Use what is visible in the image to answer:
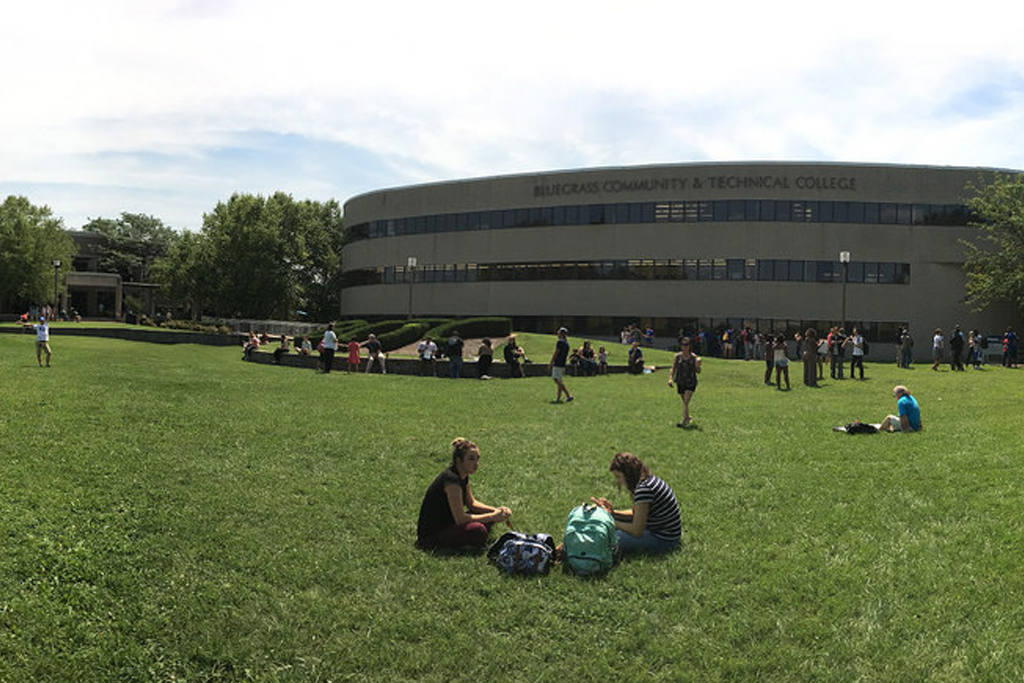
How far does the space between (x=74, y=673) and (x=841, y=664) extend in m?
5.65

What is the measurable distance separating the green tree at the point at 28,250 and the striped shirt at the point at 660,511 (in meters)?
70.2

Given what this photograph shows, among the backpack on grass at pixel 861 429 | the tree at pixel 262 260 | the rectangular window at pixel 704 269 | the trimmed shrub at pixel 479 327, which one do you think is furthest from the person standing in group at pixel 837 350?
the tree at pixel 262 260

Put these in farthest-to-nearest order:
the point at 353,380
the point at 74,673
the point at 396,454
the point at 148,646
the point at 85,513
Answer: the point at 353,380
the point at 396,454
the point at 85,513
the point at 148,646
the point at 74,673

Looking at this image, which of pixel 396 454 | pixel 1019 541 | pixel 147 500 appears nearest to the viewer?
pixel 1019 541

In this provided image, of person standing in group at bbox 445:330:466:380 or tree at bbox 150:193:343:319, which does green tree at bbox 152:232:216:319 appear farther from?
person standing in group at bbox 445:330:466:380

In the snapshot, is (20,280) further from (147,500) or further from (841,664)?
(841,664)

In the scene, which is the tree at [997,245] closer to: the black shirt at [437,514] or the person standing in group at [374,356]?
the person standing in group at [374,356]

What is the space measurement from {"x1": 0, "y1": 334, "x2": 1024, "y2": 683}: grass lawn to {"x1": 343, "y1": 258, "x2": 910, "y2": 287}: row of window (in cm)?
3488

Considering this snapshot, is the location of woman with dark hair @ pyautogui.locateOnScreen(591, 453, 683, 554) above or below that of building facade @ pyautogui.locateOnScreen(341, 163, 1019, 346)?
below

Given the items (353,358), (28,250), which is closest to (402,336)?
(353,358)

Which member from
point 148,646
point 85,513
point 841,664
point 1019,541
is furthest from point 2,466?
point 1019,541

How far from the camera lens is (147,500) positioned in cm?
873

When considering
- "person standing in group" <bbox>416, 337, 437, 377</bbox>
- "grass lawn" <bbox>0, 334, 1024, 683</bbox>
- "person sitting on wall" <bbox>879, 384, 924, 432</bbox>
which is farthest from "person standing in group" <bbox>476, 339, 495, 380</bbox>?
"person sitting on wall" <bbox>879, 384, 924, 432</bbox>

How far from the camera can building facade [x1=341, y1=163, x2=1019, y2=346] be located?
156 ft
